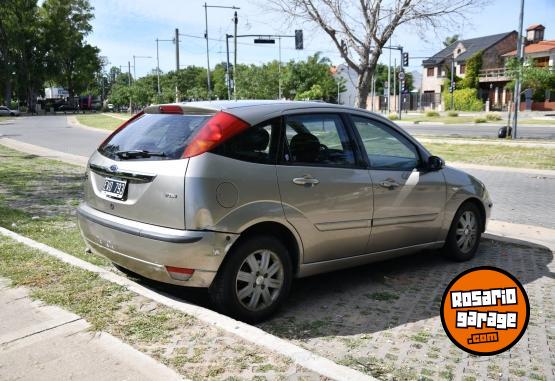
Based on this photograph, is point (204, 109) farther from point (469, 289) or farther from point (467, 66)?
point (467, 66)

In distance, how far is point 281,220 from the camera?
4246mm

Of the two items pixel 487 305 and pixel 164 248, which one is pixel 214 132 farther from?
pixel 487 305

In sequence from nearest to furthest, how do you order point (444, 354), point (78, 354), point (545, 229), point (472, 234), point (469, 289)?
point (469, 289), point (78, 354), point (444, 354), point (472, 234), point (545, 229)

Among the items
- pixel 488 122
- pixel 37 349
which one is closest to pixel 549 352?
pixel 37 349

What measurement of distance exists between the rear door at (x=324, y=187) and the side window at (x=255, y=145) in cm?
11

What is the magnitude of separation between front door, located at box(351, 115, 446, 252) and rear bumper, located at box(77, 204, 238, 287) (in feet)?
5.34

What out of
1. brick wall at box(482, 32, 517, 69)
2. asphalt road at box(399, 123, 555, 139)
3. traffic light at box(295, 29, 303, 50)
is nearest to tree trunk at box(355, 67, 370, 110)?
traffic light at box(295, 29, 303, 50)

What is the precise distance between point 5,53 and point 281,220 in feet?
264

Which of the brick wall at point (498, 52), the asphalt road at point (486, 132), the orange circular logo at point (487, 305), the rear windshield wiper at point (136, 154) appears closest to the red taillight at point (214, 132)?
the rear windshield wiper at point (136, 154)

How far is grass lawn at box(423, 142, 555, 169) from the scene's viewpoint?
15.0m

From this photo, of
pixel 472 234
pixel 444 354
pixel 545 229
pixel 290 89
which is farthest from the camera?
pixel 290 89

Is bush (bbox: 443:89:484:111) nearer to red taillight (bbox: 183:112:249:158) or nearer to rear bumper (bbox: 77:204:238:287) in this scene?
red taillight (bbox: 183:112:249:158)

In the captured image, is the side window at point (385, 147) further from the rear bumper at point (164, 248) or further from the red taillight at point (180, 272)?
the red taillight at point (180, 272)

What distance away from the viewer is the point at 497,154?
56.7ft
